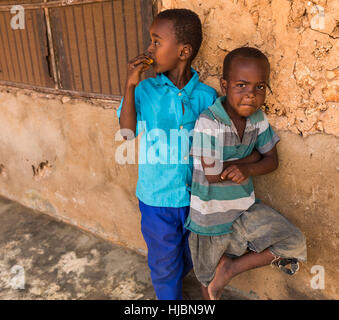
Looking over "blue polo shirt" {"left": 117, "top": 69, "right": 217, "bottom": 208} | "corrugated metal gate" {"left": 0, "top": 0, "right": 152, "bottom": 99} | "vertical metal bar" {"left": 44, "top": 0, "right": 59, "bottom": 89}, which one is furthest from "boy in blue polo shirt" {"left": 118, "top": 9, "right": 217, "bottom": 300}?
"vertical metal bar" {"left": 44, "top": 0, "right": 59, "bottom": 89}

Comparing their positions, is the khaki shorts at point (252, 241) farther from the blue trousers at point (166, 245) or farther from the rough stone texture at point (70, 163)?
the rough stone texture at point (70, 163)

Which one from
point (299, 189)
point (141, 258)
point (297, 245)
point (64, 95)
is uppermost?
point (64, 95)

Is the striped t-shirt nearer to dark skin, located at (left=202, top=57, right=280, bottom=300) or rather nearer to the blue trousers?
dark skin, located at (left=202, top=57, right=280, bottom=300)

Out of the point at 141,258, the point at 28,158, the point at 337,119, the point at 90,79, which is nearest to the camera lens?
the point at 337,119

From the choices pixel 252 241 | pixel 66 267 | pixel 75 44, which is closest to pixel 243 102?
pixel 252 241

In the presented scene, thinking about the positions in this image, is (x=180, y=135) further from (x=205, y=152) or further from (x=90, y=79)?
(x=90, y=79)

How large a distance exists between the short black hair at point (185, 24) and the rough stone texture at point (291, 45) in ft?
0.49

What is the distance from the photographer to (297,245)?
5.49 ft

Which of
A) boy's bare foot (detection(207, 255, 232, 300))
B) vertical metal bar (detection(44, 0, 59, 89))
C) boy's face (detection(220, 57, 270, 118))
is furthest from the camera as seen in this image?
vertical metal bar (detection(44, 0, 59, 89))

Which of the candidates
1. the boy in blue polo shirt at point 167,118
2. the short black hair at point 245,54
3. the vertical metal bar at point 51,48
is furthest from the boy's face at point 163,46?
the vertical metal bar at point 51,48

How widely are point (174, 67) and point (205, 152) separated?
46 cm

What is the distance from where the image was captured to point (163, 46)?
5.50 ft

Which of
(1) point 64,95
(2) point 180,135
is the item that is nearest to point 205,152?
(2) point 180,135

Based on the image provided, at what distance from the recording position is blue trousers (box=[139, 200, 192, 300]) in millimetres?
1944
